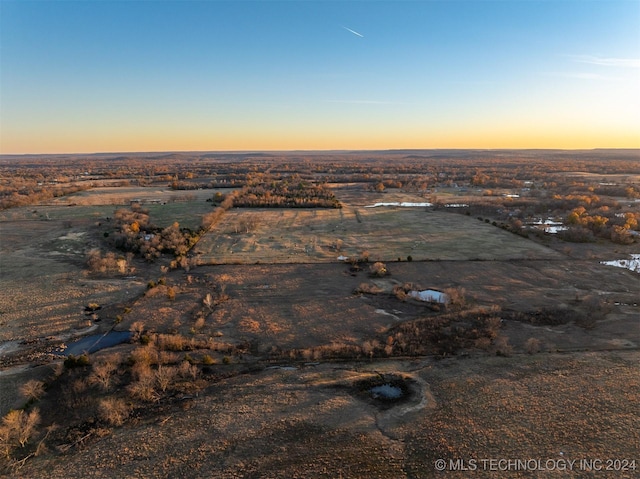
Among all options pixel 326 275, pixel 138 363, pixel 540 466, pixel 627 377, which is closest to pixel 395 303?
pixel 326 275

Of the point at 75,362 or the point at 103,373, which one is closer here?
the point at 103,373

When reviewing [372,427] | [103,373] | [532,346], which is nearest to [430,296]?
[532,346]

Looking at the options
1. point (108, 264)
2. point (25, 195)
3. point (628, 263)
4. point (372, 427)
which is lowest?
point (372, 427)

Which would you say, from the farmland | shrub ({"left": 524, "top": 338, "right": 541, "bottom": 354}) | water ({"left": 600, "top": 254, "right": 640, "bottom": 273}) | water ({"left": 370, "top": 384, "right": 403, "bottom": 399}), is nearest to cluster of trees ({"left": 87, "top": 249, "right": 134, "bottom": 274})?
the farmland

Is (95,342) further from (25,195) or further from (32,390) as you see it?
(25,195)

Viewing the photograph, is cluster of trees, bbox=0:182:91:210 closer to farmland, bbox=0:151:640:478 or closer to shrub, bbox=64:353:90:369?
farmland, bbox=0:151:640:478

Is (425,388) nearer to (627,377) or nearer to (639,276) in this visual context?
(627,377)

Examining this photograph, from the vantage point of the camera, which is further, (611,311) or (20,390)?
(611,311)
